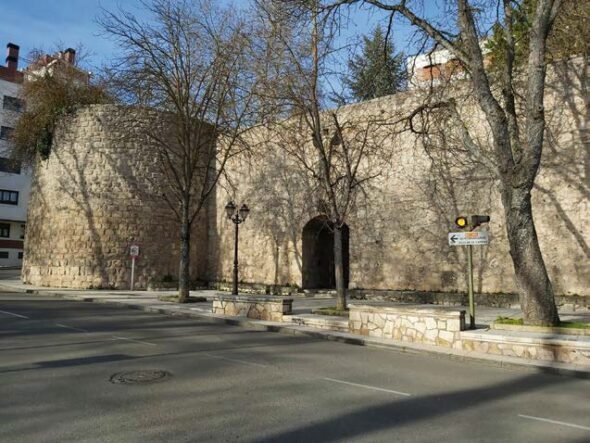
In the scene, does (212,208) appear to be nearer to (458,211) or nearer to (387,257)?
(387,257)

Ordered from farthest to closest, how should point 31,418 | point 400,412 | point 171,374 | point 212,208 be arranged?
point 212,208 < point 171,374 < point 400,412 < point 31,418

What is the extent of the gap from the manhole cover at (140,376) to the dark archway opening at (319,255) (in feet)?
48.1

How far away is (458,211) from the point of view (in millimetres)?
16812

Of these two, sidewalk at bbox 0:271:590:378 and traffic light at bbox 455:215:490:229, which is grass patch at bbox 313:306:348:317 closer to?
sidewalk at bbox 0:271:590:378

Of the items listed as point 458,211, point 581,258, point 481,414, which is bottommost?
point 481,414

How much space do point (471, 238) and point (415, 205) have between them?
303 inches

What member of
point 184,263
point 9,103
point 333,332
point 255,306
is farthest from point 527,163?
point 9,103

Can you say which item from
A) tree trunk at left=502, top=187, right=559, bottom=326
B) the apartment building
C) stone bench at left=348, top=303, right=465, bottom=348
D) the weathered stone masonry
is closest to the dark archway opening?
the weathered stone masonry

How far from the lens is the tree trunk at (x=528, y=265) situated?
953 centimetres

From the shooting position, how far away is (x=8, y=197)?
46.9m

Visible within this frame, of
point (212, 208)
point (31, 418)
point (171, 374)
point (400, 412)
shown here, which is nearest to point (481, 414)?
point (400, 412)

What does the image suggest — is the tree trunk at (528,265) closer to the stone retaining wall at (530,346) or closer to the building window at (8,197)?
the stone retaining wall at (530,346)

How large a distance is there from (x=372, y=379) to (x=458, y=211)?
11189 mm

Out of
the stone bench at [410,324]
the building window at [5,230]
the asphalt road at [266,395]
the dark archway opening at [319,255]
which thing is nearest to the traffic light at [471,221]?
the stone bench at [410,324]
